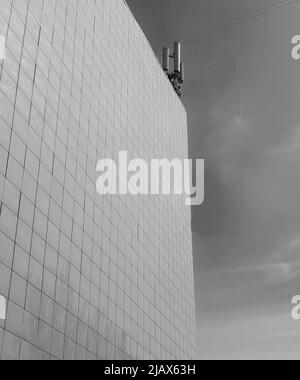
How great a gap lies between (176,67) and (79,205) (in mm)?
60268

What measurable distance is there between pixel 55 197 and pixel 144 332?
772 inches

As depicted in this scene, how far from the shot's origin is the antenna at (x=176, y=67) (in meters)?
89.7

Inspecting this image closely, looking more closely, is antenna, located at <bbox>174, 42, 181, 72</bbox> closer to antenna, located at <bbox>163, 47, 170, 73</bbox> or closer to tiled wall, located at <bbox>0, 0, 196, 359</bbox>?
antenna, located at <bbox>163, 47, 170, 73</bbox>

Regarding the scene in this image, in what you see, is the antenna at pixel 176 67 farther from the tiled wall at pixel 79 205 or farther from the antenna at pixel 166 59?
the tiled wall at pixel 79 205

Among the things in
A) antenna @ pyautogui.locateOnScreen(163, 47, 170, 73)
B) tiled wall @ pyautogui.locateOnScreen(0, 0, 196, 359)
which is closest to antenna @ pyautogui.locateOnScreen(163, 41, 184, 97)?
antenna @ pyautogui.locateOnScreen(163, 47, 170, 73)

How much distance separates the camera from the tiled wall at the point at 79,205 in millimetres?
30422

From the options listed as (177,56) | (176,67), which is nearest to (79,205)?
(176,67)

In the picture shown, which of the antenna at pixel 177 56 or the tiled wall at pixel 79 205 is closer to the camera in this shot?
the tiled wall at pixel 79 205

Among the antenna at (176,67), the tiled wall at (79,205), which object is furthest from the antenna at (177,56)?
the tiled wall at (79,205)

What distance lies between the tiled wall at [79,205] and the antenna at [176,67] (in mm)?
26221

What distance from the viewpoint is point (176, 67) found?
93.2m

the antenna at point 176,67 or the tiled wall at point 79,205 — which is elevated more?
the antenna at point 176,67

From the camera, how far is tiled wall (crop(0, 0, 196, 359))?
30422mm
